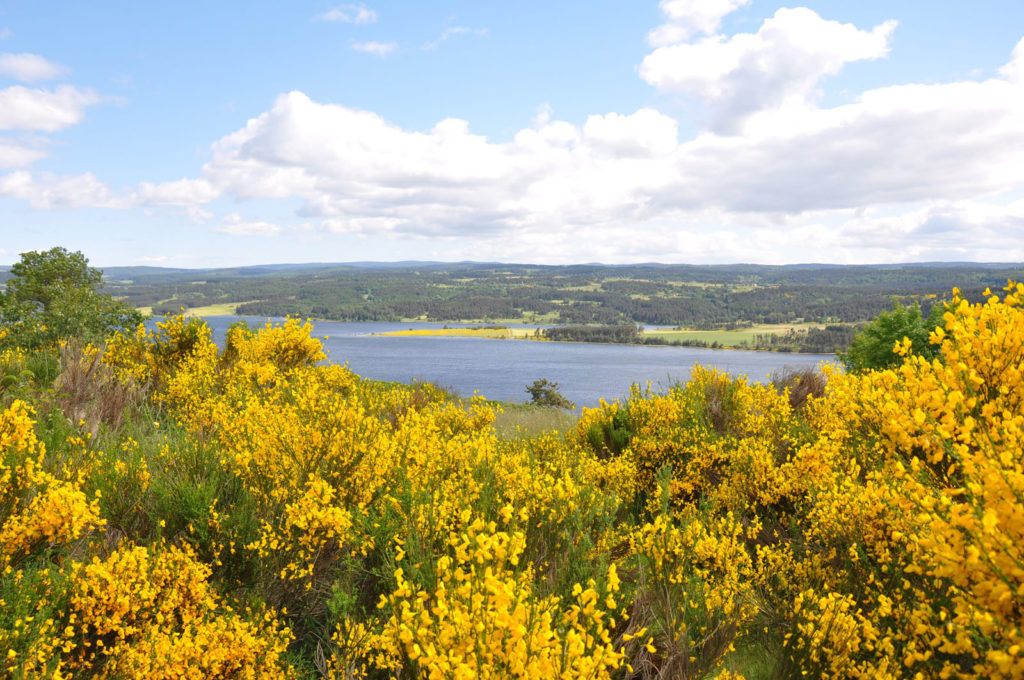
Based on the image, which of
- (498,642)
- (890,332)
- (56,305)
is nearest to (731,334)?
(890,332)

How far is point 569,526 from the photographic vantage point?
453 cm

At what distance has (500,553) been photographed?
8.30 ft

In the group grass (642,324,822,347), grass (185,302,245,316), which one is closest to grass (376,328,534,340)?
grass (642,324,822,347)


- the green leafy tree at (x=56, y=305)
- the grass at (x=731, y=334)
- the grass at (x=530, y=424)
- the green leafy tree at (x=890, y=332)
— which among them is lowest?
the grass at (x=731, y=334)

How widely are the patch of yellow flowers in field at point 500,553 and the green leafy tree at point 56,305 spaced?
40.2 ft

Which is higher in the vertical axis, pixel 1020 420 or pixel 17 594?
pixel 1020 420

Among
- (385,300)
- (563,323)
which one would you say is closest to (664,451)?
(563,323)

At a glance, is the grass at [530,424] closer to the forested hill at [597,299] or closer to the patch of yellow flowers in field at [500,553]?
the patch of yellow flowers in field at [500,553]

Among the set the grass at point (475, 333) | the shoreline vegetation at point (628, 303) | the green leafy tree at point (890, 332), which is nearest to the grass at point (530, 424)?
→ the green leafy tree at point (890, 332)

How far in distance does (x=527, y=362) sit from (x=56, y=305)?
A: 57.1 meters

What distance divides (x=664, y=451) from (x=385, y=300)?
166 metres

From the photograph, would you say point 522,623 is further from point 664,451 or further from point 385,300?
point 385,300

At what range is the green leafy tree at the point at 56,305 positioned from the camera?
1816 centimetres

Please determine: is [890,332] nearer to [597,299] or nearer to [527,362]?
[527,362]
